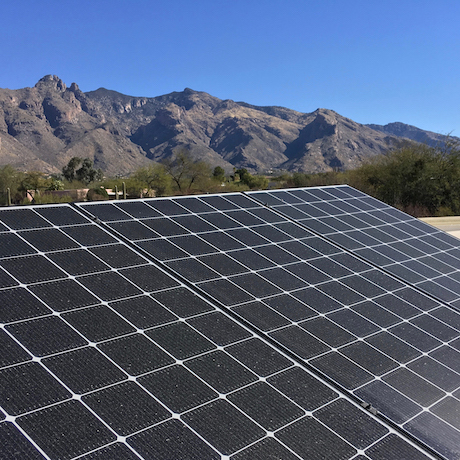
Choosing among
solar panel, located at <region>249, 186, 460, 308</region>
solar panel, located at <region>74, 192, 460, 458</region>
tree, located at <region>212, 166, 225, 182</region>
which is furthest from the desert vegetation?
solar panel, located at <region>74, 192, 460, 458</region>

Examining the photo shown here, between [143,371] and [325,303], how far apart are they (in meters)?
4.00

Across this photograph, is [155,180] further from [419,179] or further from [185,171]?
[419,179]

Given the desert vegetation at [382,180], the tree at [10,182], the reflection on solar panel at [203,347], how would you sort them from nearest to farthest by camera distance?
the reflection on solar panel at [203,347], the desert vegetation at [382,180], the tree at [10,182]

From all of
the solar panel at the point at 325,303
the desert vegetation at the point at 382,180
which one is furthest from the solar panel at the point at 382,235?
the desert vegetation at the point at 382,180

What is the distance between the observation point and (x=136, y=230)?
9.11 meters

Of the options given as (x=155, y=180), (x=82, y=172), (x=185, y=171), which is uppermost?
(x=185, y=171)

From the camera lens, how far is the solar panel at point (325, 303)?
259 inches

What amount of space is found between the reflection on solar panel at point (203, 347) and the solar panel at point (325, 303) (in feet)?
0.11

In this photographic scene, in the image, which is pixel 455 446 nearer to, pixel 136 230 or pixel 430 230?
pixel 136 230

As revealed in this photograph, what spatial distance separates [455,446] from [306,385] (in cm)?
194

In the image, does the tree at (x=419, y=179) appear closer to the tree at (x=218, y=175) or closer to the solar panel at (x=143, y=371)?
the tree at (x=218, y=175)

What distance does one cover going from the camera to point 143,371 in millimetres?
5566

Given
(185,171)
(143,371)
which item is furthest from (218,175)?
(143,371)

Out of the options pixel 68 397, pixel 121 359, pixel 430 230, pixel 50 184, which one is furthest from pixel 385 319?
pixel 50 184
